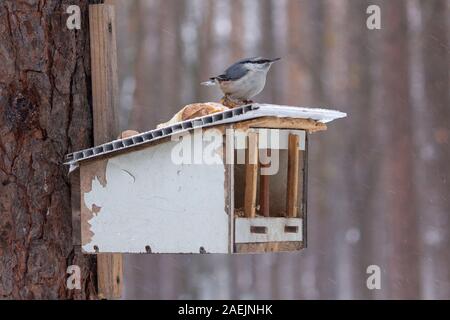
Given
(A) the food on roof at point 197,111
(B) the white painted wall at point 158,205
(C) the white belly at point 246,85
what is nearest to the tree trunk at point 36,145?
(B) the white painted wall at point 158,205

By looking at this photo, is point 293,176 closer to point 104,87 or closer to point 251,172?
point 251,172

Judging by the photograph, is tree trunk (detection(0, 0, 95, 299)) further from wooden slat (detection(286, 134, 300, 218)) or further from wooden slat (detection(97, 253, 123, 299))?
wooden slat (detection(286, 134, 300, 218))

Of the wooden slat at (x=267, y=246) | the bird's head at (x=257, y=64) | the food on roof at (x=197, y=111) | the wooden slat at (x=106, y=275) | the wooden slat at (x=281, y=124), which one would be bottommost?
the wooden slat at (x=106, y=275)

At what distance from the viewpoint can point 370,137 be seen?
15.6 feet

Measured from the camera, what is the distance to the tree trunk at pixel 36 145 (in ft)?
8.78

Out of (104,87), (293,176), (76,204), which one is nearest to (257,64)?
(293,176)

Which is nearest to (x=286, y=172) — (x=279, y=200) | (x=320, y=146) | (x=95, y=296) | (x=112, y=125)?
(x=279, y=200)

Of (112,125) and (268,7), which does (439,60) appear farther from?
(112,125)

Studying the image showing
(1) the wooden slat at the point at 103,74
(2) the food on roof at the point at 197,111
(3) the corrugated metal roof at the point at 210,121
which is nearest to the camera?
(3) the corrugated metal roof at the point at 210,121

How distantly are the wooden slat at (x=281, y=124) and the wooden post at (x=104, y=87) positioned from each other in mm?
519

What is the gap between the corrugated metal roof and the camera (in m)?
2.37

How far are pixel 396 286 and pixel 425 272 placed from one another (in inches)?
6.9

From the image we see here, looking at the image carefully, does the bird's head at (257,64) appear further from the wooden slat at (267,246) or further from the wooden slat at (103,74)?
the wooden slat at (267,246)

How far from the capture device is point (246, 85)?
8.68 feet
